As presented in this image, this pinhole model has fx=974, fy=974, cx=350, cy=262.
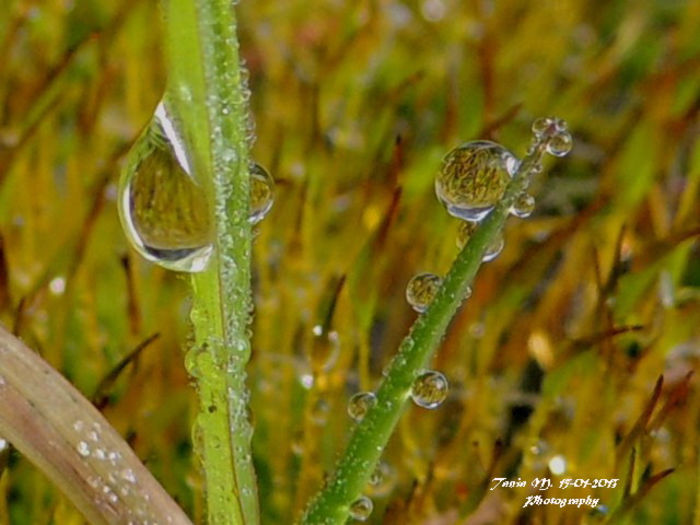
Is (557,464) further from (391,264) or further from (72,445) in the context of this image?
(72,445)

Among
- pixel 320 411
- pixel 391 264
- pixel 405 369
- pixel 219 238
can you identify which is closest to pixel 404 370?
pixel 405 369

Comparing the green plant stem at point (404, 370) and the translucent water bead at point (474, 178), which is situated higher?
the translucent water bead at point (474, 178)

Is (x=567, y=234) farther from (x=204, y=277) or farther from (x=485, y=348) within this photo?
(x=204, y=277)

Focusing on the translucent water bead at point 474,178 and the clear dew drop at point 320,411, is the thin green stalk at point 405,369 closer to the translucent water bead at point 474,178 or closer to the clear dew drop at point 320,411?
the translucent water bead at point 474,178

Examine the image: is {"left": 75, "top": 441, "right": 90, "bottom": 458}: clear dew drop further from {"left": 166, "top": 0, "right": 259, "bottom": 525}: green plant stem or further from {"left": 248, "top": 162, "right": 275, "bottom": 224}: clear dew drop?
{"left": 248, "top": 162, "right": 275, "bottom": 224}: clear dew drop

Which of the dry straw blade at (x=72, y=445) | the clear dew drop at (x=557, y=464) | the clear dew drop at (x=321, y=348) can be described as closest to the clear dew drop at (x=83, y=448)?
the dry straw blade at (x=72, y=445)
